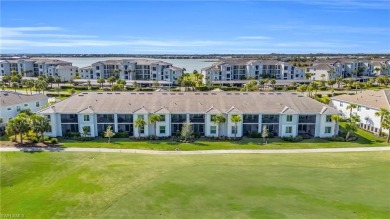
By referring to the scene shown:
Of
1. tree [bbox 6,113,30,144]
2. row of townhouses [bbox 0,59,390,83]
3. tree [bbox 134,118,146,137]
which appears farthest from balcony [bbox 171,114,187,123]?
row of townhouses [bbox 0,59,390,83]

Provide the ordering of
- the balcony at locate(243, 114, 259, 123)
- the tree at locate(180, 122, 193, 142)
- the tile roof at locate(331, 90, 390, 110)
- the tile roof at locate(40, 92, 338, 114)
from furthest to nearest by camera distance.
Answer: the tile roof at locate(331, 90, 390, 110) → the balcony at locate(243, 114, 259, 123) → the tile roof at locate(40, 92, 338, 114) → the tree at locate(180, 122, 193, 142)

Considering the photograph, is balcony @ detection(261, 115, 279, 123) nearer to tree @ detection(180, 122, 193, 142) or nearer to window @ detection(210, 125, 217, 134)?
window @ detection(210, 125, 217, 134)

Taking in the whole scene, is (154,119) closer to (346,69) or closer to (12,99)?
(12,99)

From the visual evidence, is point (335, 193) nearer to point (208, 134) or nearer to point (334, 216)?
point (334, 216)

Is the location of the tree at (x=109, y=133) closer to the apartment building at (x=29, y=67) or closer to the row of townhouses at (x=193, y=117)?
the row of townhouses at (x=193, y=117)

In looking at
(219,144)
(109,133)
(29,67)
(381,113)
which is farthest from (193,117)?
(29,67)

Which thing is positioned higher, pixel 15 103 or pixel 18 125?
pixel 15 103

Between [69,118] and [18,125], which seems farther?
[69,118]
